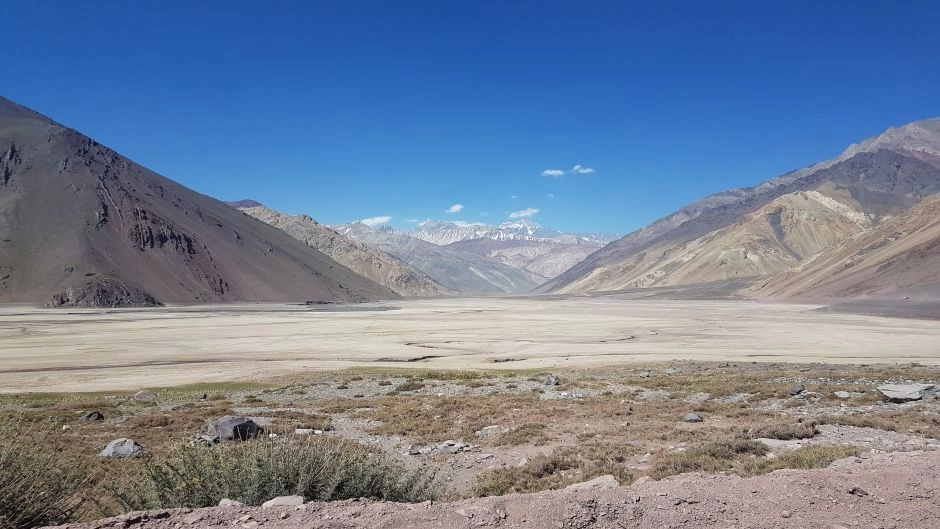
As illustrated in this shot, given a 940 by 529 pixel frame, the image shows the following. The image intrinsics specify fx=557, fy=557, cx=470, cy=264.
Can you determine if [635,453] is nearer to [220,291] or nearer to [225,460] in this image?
[225,460]

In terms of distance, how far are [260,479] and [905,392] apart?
21.6m

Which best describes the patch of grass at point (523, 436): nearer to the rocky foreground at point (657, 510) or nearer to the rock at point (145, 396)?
the rocky foreground at point (657, 510)

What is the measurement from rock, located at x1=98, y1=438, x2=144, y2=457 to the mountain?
5193 inches

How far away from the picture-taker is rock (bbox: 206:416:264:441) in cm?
1459

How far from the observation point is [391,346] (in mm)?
57500

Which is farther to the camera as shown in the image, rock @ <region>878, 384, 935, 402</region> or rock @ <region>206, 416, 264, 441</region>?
rock @ <region>878, 384, 935, 402</region>

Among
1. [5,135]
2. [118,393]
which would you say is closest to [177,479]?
[118,393]

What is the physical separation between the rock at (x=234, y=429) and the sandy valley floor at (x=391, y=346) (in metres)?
20.8

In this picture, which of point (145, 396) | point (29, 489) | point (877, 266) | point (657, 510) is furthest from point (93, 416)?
point (877, 266)

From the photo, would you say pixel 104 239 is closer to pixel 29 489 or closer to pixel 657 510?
pixel 29 489

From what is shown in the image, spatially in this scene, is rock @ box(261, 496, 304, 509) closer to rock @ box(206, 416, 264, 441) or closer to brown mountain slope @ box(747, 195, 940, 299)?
rock @ box(206, 416, 264, 441)

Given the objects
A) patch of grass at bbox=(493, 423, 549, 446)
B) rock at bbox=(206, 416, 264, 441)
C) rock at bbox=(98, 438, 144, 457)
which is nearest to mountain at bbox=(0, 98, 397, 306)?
rock at bbox=(98, 438, 144, 457)

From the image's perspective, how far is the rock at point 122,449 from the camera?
546 inches

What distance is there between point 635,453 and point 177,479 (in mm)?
9969
